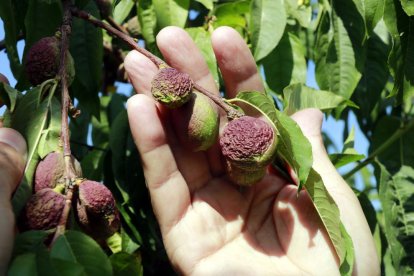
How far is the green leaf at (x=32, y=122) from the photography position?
1759 millimetres

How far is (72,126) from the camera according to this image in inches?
119

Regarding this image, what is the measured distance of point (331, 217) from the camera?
189 cm

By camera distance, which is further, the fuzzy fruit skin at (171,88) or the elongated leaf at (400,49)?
the elongated leaf at (400,49)

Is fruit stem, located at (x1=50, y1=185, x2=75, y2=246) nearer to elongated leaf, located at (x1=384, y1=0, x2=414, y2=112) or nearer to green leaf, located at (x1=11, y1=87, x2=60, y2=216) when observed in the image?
green leaf, located at (x1=11, y1=87, x2=60, y2=216)

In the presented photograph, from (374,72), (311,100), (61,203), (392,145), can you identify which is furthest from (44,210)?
(392,145)

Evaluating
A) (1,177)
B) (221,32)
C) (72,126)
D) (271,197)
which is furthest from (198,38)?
(1,177)

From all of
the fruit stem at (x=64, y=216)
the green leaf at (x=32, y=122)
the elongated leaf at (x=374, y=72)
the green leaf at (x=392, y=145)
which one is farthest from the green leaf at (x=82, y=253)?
the green leaf at (x=392, y=145)

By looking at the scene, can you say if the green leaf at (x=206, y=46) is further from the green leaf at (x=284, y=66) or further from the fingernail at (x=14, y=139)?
the fingernail at (x=14, y=139)

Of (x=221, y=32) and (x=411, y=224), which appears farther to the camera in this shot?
(x=411, y=224)

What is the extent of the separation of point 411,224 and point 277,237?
28.8 inches

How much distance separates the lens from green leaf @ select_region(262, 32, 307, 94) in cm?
251

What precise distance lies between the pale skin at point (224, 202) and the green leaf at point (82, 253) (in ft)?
1.84

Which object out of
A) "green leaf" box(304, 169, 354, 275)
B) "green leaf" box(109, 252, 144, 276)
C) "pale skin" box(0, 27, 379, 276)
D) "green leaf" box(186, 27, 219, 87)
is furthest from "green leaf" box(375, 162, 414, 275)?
"green leaf" box(109, 252, 144, 276)

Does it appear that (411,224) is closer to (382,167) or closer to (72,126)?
(382,167)
